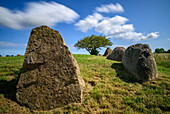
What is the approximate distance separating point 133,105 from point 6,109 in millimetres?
5237

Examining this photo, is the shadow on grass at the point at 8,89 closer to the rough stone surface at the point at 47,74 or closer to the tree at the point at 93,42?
the rough stone surface at the point at 47,74

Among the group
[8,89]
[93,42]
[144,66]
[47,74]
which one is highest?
[93,42]

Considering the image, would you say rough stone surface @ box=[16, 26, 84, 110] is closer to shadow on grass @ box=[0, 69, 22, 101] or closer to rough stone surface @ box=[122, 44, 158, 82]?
shadow on grass @ box=[0, 69, 22, 101]

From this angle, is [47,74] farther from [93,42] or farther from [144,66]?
[93,42]

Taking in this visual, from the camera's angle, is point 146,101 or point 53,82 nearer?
point 53,82

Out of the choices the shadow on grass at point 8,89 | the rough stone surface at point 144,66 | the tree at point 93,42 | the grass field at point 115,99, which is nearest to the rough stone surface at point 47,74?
the grass field at point 115,99

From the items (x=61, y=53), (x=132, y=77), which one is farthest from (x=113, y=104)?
(x=132, y=77)

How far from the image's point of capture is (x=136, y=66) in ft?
22.6

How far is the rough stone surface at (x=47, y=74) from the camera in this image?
3.82 metres

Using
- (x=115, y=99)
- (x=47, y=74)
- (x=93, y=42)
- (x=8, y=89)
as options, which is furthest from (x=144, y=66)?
(x=93, y=42)

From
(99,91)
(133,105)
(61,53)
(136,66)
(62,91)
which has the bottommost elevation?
(133,105)

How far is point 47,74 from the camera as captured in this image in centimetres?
394

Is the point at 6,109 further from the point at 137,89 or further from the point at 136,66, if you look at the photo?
the point at 136,66

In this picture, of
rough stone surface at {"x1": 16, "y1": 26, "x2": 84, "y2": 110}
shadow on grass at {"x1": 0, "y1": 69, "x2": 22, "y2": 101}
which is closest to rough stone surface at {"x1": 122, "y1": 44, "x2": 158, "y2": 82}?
rough stone surface at {"x1": 16, "y1": 26, "x2": 84, "y2": 110}
